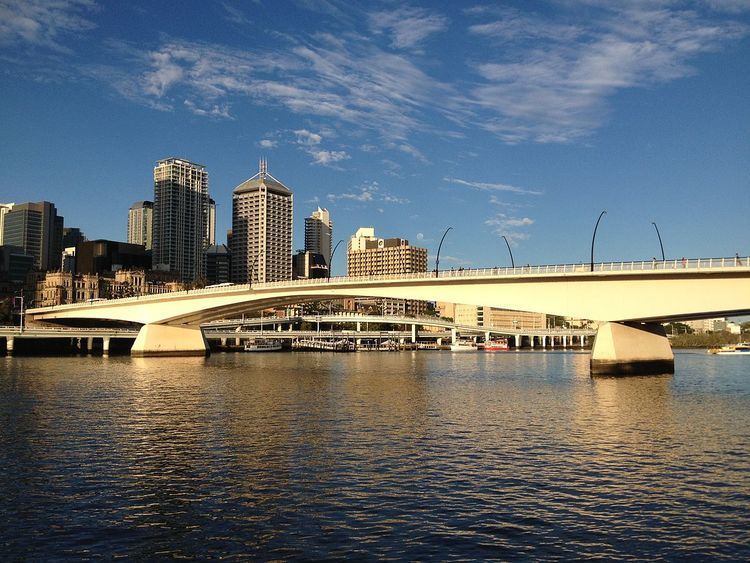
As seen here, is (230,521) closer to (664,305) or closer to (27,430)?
(27,430)

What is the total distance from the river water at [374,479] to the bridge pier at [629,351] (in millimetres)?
21100

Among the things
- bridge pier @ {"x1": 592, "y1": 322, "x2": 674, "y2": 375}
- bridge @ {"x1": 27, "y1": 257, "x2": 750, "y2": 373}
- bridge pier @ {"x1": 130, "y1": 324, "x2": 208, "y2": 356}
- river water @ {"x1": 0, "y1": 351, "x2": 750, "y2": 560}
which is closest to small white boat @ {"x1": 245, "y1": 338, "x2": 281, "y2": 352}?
bridge pier @ {"x1": 130, "y1": 324, "x2": 208, "y2": 356}

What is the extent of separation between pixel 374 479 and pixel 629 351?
53354 millimetres

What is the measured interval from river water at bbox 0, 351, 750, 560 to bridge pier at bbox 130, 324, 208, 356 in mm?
67389

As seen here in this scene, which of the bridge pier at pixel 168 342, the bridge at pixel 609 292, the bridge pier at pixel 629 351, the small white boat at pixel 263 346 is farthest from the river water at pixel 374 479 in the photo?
the small white boat at pixel 263 346

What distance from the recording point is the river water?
1789cm

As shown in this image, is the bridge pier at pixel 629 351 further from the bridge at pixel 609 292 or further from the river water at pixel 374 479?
the river water at pixel 374 479

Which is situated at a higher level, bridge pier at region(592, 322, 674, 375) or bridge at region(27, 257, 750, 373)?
bridge at region(27, 257, 750, 373)

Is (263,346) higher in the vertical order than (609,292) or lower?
lower

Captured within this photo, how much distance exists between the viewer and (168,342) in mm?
→ 117812

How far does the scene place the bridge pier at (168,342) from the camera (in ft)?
377

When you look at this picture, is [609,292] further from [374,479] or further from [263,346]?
[263,346]

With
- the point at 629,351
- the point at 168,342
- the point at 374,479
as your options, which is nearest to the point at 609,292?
the point at 629,351

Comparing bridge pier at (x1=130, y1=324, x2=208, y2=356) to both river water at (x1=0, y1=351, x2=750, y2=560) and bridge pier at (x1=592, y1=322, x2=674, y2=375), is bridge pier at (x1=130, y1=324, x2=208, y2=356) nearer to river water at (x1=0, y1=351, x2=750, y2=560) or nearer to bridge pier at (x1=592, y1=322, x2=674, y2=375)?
river water at (x1=0, y1=351, x2=750, y2=560)
